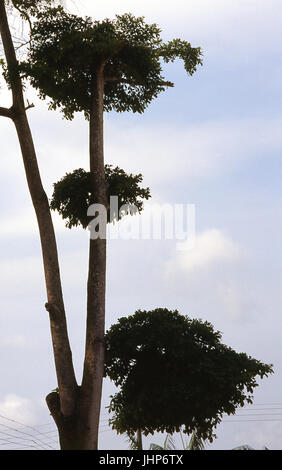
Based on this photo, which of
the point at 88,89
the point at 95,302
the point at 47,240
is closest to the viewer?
the point at 95,302

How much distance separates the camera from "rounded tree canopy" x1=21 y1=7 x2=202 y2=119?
44.9 ft

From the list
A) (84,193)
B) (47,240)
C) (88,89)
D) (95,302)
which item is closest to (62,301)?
(95,302)

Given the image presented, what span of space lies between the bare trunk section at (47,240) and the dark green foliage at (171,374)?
1.16m

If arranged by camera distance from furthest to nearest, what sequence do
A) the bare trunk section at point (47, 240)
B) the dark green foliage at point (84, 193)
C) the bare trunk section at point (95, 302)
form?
the dark green foliage at point (84, 193), the bare trunk section at point (47, 240), the bare trunk section at point (95, 302)

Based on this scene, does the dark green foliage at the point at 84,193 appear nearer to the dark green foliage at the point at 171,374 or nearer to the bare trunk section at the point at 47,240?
the bare trunk section at the point at 47,240

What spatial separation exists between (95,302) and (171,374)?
2.33m

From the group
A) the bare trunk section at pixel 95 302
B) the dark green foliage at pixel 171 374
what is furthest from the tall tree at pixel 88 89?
the dark green foliage at pixel 171 374

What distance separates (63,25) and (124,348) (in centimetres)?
764

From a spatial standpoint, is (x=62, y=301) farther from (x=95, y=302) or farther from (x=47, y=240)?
(x=47, y=240)

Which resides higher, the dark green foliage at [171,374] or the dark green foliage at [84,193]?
the dark green foliage at [84,193]

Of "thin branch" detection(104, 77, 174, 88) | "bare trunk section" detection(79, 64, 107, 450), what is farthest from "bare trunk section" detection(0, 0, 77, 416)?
"thin branch" detection(104, 77, 174, 88)

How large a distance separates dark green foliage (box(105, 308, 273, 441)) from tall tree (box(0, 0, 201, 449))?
3.35 ft

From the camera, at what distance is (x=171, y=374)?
13.2 metres

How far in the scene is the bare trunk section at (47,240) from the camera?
12.5 metres
